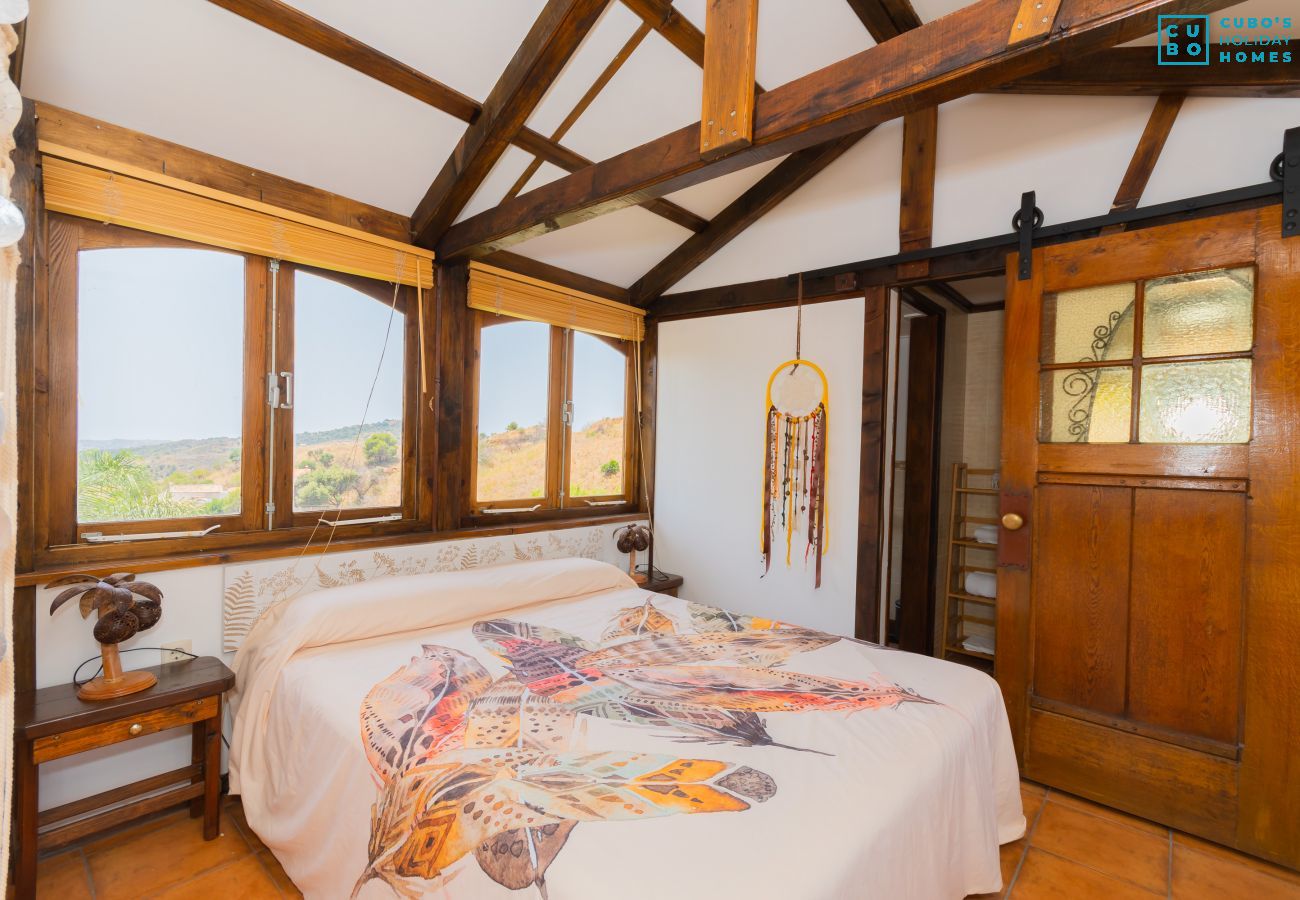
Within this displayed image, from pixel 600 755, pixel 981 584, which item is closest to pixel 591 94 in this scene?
pixel 600 755

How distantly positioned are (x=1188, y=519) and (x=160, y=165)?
3822 mm

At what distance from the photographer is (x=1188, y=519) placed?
6.97 feet

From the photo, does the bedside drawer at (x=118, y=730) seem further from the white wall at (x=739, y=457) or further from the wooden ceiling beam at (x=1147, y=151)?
the wooden ceiling beam at (x=1147, y=151)

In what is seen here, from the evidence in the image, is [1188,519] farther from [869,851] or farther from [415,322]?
[415,322]

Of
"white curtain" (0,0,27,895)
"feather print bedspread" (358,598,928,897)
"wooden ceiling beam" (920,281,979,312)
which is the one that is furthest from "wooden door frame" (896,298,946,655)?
"white curtain" (0,0,27,895)

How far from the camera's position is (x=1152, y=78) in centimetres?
214

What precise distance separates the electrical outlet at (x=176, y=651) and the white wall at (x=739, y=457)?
8.07 ft

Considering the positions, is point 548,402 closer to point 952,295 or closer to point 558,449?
point 558,449

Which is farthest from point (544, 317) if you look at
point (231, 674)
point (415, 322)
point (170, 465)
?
point (231, 674)

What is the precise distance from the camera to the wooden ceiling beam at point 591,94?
7.69ft

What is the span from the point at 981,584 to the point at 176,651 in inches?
157

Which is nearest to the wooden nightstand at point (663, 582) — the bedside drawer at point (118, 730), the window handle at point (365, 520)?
the window handle at point (365, 520)

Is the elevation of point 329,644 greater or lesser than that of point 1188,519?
lesser

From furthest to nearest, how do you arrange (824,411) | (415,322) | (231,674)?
(824,411), (415,322), (231,674)
